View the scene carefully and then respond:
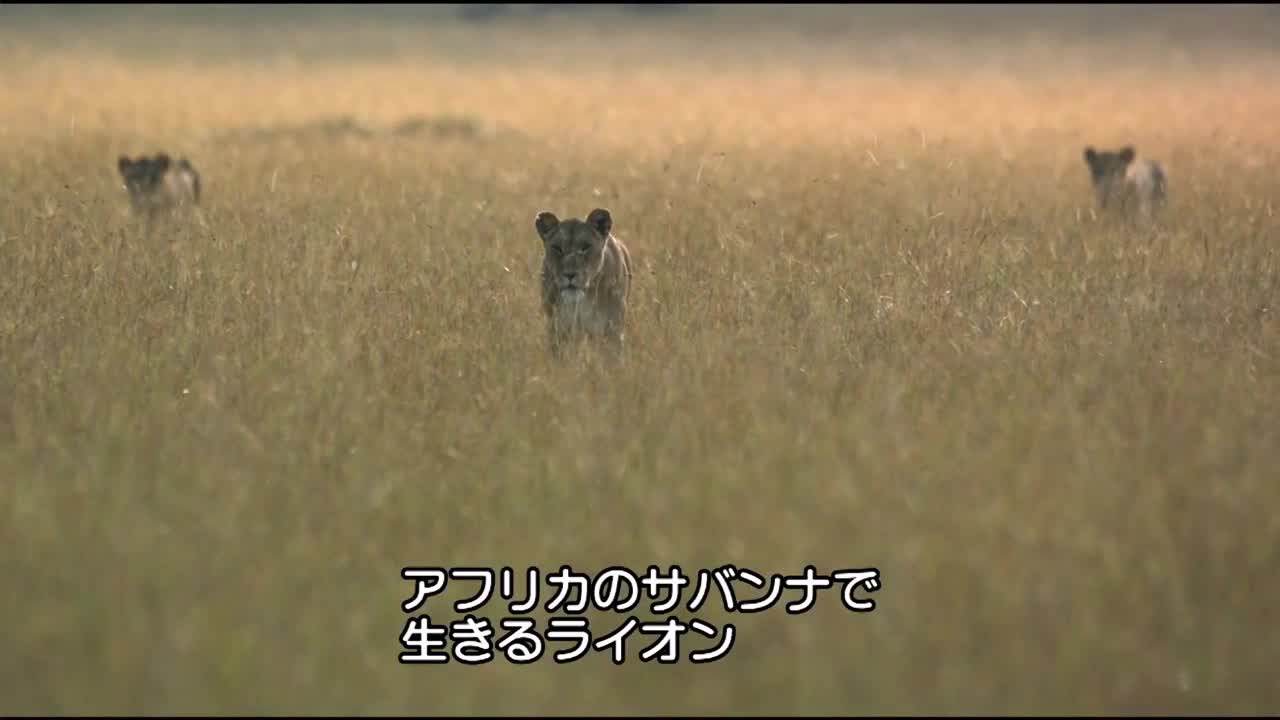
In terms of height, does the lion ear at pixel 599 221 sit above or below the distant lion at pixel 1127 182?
below

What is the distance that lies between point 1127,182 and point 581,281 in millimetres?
7475

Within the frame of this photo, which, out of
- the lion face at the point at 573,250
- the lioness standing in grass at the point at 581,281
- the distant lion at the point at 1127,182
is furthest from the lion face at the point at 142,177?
the distant lion at the point at 1127,182

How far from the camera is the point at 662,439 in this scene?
715 cm

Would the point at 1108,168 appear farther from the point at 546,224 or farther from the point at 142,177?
the point at 546,224

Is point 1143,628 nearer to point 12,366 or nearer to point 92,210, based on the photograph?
point 12,366

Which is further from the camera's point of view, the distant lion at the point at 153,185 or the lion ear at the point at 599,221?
the distant lion at the point at 153,185

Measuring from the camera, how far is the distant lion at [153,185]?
14.4 metres

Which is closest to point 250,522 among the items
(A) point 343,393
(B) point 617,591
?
(B) point 617,591

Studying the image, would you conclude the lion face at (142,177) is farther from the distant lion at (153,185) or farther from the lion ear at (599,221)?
the lion ear at (599,221)

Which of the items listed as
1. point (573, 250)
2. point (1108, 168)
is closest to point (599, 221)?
point (573, 250)

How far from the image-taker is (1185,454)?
22.2 feet

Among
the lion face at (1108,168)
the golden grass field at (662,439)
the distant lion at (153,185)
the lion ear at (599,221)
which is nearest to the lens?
the golden grass field at (662,439)

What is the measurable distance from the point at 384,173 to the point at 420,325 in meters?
8.74

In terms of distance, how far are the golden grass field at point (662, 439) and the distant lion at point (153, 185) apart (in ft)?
1.03
